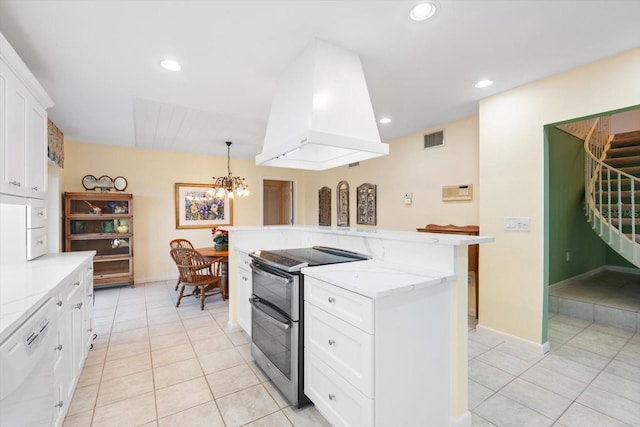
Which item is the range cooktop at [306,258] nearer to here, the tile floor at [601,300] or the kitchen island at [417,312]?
the kitchen island at [417,312]

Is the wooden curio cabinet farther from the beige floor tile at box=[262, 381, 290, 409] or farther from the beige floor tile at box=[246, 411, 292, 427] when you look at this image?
the beige floor tile at box=[246, 411, 292, 427]

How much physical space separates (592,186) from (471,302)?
2792 millimetres

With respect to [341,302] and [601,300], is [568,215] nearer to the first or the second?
[601,300]

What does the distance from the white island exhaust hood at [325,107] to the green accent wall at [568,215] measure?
3.28 m

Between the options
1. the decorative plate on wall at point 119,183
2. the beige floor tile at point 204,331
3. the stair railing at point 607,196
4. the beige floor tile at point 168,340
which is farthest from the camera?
the decorative plate on wall at point 119,183

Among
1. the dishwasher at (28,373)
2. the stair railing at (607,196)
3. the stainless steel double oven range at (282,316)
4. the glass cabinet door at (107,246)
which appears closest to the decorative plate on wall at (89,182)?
the glass cabinet door at (107,246)

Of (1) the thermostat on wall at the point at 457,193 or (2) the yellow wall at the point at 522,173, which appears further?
(1) the thermostat on wall at the point at 457,193

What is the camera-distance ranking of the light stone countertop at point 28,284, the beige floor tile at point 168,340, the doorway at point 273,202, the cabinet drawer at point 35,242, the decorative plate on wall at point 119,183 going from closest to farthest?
the light stone countertop at point 28,284 → the cabinet drawer at point 35,242 → the beige floor tile at point 168,340 → the decorative plate on wall at point 119,183 → the doorway at point 273,202

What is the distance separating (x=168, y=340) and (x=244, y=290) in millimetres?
986

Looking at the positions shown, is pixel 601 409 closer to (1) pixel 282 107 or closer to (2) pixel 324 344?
(2) pixel 324 344

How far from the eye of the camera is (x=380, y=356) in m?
1.36

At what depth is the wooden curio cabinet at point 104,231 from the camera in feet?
14.9

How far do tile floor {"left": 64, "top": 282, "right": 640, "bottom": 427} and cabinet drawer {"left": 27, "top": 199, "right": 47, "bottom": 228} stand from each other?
4.20 feet

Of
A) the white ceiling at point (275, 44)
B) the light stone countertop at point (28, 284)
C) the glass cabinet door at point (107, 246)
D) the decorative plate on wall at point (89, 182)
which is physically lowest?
the glass cabinet door at point (107, 246)
